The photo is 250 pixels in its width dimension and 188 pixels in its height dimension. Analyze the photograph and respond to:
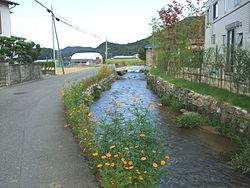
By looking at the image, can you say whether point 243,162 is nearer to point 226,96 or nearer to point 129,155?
point 129,155

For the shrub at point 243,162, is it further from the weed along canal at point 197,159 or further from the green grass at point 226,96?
the green grass at point 226,96

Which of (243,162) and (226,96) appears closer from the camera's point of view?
(243,162)

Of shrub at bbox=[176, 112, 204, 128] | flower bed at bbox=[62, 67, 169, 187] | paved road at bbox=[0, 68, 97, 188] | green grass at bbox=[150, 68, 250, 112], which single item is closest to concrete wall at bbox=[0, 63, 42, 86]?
paved road at bbox=[0, 68, 97, 188]

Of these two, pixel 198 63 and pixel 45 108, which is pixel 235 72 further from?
pixel 45 108

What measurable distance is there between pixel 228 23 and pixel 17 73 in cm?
1496

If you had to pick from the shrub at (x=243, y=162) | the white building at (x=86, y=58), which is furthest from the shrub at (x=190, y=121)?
the white building at (x=86, y=58)

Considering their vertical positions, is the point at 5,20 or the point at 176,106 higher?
the point at 5,20

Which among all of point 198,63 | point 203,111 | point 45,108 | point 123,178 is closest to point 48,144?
point 123,178

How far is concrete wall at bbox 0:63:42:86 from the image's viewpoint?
19.0 m

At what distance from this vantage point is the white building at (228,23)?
14031 mm

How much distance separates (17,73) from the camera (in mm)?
20891

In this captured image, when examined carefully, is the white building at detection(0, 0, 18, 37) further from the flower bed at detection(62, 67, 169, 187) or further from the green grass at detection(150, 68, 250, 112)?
the flower bed at detection(62, 67, 169, 187)

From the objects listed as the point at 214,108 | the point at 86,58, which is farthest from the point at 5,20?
the point at 86,58

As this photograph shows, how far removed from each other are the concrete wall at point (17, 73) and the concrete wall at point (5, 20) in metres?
3.80
